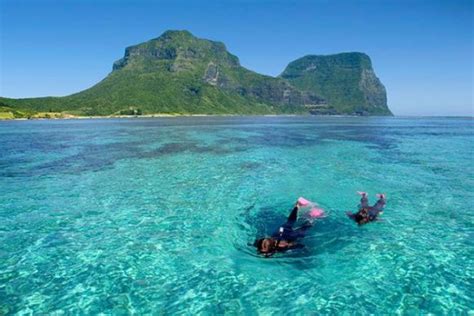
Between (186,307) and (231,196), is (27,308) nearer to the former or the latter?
(186,307)

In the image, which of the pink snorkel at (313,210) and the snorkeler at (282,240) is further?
the pink snorkel at (313,210)

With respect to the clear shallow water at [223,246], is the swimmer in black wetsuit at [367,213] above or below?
above

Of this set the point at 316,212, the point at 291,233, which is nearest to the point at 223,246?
the point at 291,233

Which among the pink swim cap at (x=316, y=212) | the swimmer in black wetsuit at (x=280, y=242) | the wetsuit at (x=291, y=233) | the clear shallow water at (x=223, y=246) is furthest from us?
the pink swim cap at (x=316, y=212)

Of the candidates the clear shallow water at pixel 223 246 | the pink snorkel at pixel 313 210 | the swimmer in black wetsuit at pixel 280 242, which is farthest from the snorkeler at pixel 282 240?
the pink snorkel at pixel 313 210

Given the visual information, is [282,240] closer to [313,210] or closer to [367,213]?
[313,210]

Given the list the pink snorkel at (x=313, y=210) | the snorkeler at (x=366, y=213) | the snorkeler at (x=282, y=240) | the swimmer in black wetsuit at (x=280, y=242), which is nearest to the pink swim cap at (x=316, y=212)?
the pink snorkel at (x=313, y=210)

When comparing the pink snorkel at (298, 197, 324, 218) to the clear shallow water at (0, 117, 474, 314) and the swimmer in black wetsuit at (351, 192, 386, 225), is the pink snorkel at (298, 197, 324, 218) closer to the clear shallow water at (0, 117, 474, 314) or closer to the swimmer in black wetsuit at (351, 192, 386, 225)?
the clear shallow water at (0, 117, 474, 314)

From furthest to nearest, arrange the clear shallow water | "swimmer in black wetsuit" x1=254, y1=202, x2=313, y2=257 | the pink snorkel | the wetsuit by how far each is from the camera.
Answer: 1. the pink snorkel
2. the wetsuit
3. "swimmer in black wetsuit" x1=254, y1=202, x2=313, y2=257
4. the clear shallow water

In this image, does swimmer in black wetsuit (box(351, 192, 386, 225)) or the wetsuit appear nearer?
the wetsuit

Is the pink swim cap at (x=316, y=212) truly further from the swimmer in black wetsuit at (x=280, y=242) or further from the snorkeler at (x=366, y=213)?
the swimmer in black wetsuit at (x=280, y=242)

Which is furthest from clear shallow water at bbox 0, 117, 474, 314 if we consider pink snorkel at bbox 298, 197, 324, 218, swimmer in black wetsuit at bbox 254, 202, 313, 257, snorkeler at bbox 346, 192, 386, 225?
pink snorkel at bbox 298, 197, 324, 218

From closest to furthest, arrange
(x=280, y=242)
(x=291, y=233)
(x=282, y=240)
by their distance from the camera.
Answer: (x=280, y=242), (x=282, y=240), (x=291, y=233)

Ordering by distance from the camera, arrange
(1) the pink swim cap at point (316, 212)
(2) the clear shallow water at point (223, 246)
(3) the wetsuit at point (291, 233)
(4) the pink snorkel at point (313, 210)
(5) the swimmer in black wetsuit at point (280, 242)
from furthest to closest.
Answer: (1) the pink swim cap at point (316, 212), (4) the pink snorkel at point (313, 210), (3) the wetsuit at point (291, 233), (5) the swimmer in black wetsuit at point (280, 242), (2) the clear shallow water at point (223, 246)
